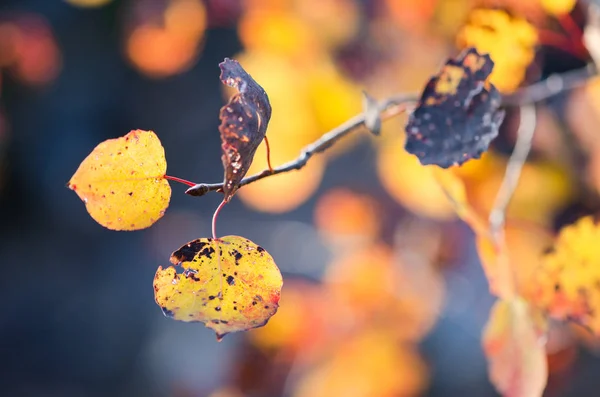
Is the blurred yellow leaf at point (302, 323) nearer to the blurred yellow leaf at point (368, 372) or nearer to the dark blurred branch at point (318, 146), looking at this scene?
the blurred yellow leaf at point (368, 372)

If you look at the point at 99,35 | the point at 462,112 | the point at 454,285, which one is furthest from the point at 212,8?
the point at 462,112

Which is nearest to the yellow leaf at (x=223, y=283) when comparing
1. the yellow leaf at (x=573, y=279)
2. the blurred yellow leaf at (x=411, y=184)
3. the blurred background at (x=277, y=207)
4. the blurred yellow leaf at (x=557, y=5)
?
the yellow leaf at (x=573, y=279)

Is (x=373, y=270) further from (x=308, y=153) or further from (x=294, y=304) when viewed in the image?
(x=308, y=153)

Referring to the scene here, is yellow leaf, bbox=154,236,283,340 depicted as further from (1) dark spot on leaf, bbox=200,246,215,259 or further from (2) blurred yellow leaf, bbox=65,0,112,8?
(2) blurred yellow leaf, bbox=65,0,112,8

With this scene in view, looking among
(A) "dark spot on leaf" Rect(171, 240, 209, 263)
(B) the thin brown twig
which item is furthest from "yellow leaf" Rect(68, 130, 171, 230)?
(B) the thin brown twig

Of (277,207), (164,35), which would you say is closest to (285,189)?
(277,207)

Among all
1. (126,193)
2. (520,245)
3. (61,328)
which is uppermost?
(126,193)

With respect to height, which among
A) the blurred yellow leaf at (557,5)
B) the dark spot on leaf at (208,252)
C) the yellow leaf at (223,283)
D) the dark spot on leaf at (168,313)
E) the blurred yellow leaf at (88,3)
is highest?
the blurred yellow leaf at (557,5)
